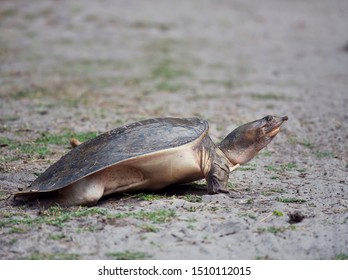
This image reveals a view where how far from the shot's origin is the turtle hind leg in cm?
504

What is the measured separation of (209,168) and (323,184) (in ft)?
3.50

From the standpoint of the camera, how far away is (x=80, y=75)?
11969 mm

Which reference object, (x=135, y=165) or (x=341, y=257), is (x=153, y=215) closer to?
(x=135, y=165)

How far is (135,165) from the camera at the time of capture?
5.09m

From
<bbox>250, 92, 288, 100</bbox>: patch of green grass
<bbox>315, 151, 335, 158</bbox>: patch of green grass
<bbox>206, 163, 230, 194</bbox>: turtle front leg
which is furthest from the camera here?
<bbox>250, 92, 288, 100</bbox>: patch of green grass

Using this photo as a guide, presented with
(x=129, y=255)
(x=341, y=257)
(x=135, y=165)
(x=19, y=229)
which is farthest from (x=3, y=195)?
(x=341, y=257)

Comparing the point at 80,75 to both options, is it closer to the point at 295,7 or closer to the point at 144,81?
the point at 144,81

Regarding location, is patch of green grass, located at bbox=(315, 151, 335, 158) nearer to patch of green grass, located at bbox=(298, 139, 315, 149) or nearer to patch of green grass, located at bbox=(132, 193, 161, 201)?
patch of green grass, located at bbox=(298, 139, 315, 149)

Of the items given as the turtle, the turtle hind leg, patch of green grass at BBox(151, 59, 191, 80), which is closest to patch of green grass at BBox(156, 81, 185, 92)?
patch of green grass at BBox(151, 59, 191, 80)

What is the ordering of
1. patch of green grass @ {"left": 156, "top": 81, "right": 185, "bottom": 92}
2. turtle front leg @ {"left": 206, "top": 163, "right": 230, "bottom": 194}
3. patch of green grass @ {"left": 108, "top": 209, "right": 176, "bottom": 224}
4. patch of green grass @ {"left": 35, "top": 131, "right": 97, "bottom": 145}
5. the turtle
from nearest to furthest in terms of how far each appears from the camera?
patch of green grass @ {"left": 108, "top": 209, "right": 176, "bottom": 224}
the turtle
turtle front leg @ {"left": 206, "top": 163, "right": 230, "bottom": 194}
patch of green grass @ {"left": 35, "top": 131, "right": 97, "bottom": 145}
patch of green grass @ {"left": 156, "top": 81, "right": 185, "bottom": 92}

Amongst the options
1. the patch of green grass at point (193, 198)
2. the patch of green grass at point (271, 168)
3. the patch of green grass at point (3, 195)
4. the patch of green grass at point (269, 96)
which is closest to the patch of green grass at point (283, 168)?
the patch of green grass at point (271, 168)

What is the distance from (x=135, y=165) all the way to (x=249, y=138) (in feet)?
3.86

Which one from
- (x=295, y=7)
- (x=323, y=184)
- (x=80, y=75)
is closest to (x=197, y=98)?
(x=80, y=75)

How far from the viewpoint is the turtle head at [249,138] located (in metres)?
5.76
